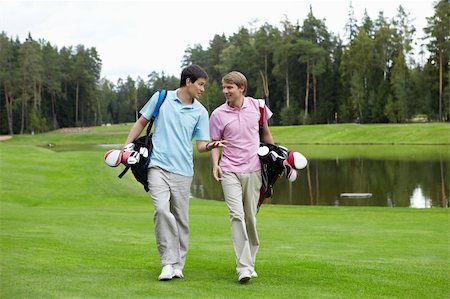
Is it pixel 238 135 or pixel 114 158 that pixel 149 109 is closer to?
pixel 114 158

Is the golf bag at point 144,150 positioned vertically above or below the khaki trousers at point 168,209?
above

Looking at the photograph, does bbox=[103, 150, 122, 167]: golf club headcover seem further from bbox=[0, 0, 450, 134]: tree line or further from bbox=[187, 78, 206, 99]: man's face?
bbox=[0, 0, 450, 134]: tree line

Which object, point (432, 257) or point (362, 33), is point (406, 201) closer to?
point (432, 257)

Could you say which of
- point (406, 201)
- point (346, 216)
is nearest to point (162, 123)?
point (346, 216)

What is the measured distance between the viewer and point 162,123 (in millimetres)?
7027

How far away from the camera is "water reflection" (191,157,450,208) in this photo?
24.0 meters

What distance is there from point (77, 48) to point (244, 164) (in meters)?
136

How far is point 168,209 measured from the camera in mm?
6918

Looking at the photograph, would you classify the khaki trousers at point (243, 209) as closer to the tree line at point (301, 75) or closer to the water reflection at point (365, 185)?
the water reflection at point (365, 185)

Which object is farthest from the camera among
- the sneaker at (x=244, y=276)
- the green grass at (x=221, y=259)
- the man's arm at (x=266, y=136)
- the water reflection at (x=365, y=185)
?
the water reflection at (x=365, y=185)

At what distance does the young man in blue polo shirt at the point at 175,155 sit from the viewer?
688 centimetres

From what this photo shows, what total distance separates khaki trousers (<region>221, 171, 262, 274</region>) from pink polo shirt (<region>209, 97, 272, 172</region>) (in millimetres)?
104

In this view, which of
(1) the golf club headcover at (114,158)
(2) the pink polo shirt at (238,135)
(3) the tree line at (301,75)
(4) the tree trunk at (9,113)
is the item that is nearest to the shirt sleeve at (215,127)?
(2) the pink polo shirt at (238,135)

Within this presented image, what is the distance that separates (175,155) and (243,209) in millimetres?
955
